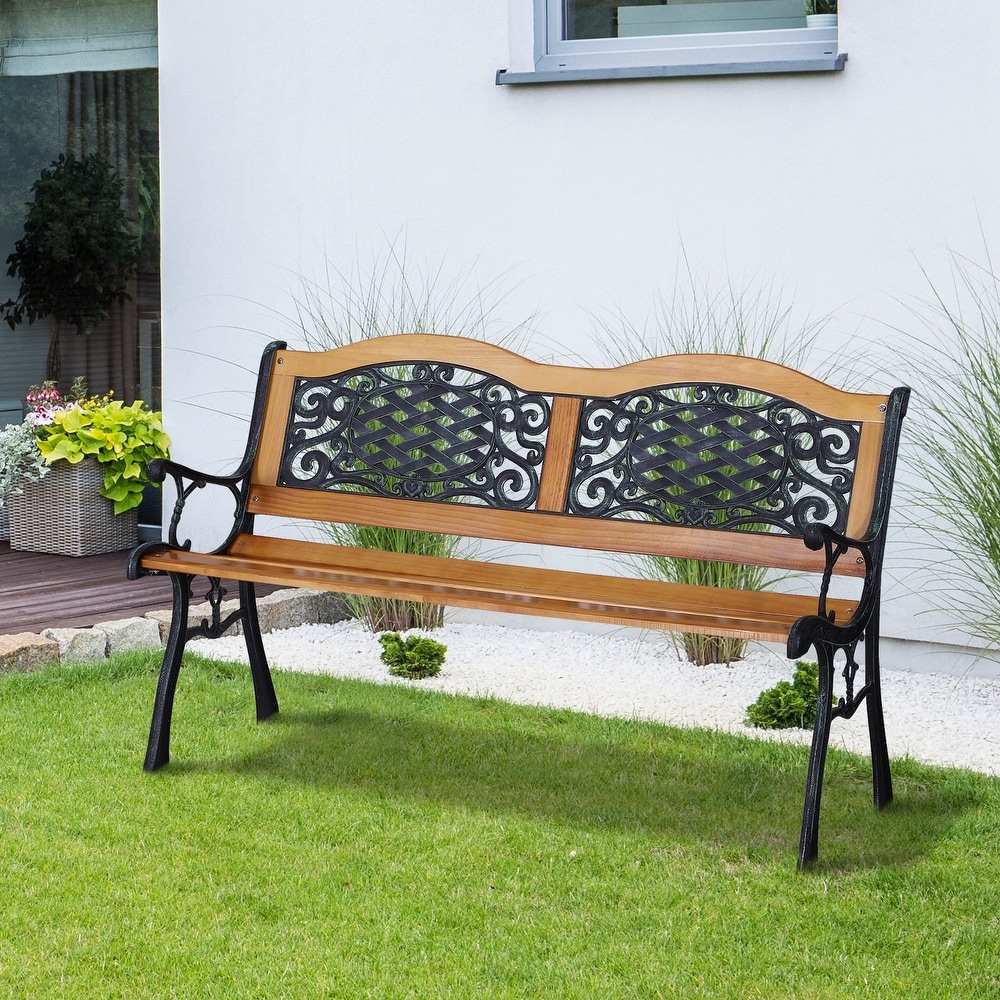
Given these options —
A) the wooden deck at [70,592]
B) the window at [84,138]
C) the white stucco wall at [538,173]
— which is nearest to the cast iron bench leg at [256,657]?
the wooden deck at [70,592]

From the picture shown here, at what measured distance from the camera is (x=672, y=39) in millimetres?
4770

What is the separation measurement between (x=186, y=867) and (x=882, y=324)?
2.97 meters

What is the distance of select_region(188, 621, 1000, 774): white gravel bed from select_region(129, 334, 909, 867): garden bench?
60 centimetres

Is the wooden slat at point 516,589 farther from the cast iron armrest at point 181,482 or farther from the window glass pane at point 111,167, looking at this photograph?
the window glass pane at point 111,167

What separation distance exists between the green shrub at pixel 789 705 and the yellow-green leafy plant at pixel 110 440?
3146 millimetres

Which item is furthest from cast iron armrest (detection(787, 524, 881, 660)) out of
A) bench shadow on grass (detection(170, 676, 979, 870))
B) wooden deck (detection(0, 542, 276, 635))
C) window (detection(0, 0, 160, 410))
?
window (detection(0, 0, 160, 410))

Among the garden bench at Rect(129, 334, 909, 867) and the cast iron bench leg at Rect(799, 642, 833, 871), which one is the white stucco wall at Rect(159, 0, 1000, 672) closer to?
the garden bench at Rect(129, 334, 909, 867)

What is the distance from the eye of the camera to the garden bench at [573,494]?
9.41ft

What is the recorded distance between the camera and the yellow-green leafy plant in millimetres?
5750

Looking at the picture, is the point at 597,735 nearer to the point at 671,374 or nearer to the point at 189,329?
the point at 671,374

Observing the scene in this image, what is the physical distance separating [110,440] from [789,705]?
3.42 m

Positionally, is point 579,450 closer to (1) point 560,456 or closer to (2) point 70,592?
(1) point 560,456

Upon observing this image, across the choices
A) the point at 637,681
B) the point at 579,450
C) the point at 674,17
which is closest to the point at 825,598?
the point at 579,450

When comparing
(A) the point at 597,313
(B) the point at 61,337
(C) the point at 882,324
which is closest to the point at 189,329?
(B) the point at 61,337
